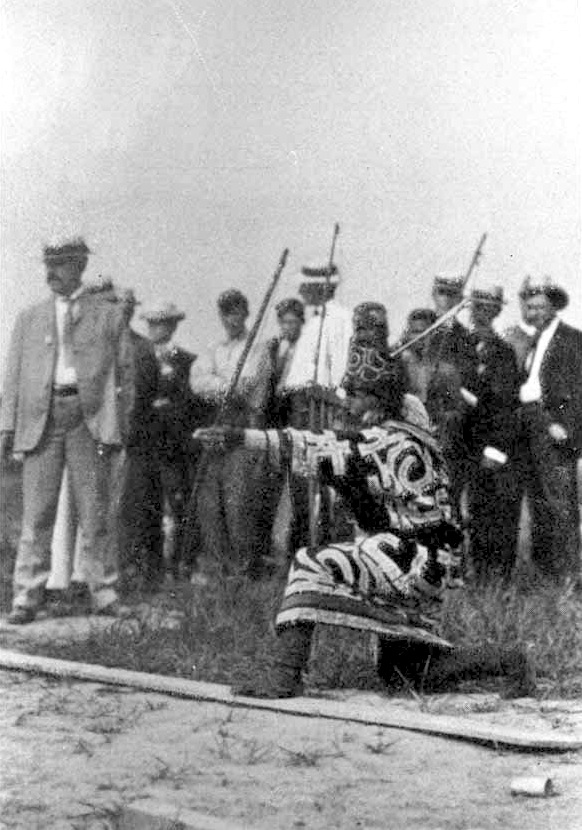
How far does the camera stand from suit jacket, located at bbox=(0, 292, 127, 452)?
6703 millimetres

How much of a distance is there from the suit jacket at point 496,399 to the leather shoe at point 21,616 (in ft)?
8.61

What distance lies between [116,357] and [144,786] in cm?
342

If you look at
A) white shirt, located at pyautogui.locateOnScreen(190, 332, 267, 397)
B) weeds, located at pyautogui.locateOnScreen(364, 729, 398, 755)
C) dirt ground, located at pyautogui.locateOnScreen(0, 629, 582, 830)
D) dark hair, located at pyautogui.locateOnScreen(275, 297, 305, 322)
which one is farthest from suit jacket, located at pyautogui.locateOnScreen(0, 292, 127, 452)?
weeds, located at pyautogui.locateOnScreen(364, 729, 398, 755)

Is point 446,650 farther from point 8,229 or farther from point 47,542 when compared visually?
point 8,229

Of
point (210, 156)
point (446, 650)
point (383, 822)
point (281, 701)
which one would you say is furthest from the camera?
point (210, 156)

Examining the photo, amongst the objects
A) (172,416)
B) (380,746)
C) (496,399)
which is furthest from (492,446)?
(380,746)

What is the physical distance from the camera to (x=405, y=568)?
4.78 meters

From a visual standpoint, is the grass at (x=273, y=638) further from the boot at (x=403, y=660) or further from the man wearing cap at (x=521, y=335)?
the man wearing cap at (x=521, y=335)

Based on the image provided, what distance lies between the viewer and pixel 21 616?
6.48 metres

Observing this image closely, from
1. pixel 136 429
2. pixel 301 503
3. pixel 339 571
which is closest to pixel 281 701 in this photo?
pixel 339 571

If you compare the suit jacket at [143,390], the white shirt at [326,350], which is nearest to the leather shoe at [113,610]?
the suit jacket at [143,390]

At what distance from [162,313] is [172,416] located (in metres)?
0.64

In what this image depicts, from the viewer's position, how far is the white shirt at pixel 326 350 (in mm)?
6898

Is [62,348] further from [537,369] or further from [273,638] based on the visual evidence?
[537,369]
